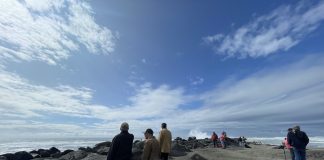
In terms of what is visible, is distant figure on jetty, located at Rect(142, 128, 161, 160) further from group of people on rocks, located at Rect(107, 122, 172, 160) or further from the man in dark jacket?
the man in dark jacket

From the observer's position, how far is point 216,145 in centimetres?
3656

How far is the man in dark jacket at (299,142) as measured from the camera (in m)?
15.6

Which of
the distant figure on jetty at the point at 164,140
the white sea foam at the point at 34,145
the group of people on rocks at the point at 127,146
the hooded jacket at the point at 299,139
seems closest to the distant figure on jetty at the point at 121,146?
the group of people on rocks at the point at 127,146

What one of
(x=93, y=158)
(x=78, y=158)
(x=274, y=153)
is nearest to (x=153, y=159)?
(x=93, y=158)

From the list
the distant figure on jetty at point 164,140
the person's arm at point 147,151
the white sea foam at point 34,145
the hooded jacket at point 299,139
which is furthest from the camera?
the white sea foam at point 34,145

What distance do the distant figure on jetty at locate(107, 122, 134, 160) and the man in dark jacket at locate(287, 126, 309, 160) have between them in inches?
385

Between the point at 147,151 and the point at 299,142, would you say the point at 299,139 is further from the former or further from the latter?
the point at 147,151

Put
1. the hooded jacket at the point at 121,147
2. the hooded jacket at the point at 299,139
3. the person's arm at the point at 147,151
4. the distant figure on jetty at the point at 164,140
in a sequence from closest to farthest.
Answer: the hooded jacket at the point at 121,147 < the person's arm at the point at 147,151 < the distant figure on jetty at the point at 164,140 < the hooded jacket at the point at 299,139

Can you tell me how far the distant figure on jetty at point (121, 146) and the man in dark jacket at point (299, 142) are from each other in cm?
978

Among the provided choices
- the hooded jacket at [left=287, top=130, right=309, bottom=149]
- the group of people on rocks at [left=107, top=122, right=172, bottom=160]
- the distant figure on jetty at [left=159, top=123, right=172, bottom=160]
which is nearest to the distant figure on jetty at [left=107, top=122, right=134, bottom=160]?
the group of people on rocks at [left=107, top=122, right=172, bottom=160]

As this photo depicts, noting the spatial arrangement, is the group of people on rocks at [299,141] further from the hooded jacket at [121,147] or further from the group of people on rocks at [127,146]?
the hooded jacket at [121,147]

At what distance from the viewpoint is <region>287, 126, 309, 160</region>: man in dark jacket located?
51.1 feet

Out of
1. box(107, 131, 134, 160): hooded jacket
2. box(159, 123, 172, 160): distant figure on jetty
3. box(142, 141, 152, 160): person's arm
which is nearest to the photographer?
box(107, 131, 134, 160): hooded jacket

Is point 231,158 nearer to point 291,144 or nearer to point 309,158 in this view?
point 309,158
